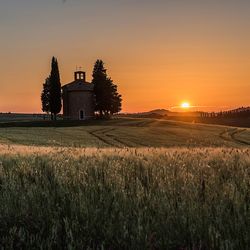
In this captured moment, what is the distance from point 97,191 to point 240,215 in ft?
8.78

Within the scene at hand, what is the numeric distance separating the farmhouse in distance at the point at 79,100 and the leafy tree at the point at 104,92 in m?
4.93

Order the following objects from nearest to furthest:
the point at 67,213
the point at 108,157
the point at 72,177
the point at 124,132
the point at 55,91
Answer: the point at 67,213
the point at 72,177
the point at 108,157
the point at 124,132
the point at 55,91

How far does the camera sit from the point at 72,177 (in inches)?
370

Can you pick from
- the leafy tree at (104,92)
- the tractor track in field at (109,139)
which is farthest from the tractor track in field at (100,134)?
the leafy tree at (104,92)

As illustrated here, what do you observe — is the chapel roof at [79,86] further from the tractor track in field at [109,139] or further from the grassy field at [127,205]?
the grassy field at [127,205]

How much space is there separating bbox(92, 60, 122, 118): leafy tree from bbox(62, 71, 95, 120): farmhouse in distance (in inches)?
194

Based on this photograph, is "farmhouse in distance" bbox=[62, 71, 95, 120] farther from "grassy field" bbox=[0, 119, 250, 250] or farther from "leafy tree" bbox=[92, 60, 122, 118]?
"grassy field" bbox=[0, 119, 250, 250]

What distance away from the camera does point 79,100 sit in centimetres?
11625

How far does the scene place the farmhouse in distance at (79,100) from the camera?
11581cm

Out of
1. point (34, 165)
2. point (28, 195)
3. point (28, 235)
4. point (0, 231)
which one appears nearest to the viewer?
point (28, 235)

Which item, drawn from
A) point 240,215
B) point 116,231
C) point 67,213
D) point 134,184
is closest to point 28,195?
point 67,213

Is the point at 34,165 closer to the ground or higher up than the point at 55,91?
closer to the ground

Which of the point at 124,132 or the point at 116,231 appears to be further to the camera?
the point at 124,132

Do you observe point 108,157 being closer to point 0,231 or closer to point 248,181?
point 248,181
